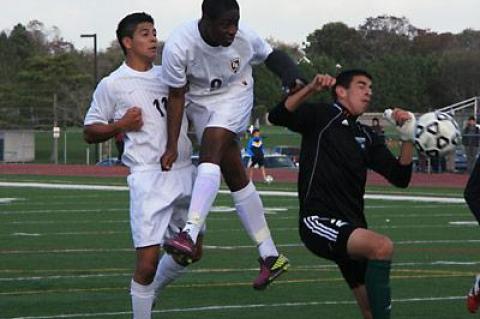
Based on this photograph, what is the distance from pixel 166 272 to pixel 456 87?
247ft

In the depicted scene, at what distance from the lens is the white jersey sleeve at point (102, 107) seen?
31.5ft

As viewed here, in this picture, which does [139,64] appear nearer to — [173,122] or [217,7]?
[173,122]

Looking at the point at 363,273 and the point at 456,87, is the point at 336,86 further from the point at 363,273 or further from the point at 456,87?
the point at 456,87

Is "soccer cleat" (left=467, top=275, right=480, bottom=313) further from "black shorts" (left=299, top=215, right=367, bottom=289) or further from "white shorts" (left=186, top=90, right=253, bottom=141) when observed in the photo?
"white shorts" (left=186, top=90, right=253, bottom=141)

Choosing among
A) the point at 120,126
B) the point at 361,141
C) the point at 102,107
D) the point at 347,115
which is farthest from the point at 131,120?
the point at 361,141

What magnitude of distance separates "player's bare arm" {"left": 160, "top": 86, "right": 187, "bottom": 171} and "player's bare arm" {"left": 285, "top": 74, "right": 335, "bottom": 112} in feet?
2.39

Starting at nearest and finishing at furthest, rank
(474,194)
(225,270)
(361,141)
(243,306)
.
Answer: (361,141)
(474,194)
(243,306)
(225,270)

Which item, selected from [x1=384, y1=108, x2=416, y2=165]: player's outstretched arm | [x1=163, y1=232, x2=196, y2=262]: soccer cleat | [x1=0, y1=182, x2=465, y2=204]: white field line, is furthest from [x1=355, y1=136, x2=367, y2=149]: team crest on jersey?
[x1=0, y1=182, x2=465, y2=204]: white field line

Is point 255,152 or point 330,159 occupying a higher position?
point 330,159

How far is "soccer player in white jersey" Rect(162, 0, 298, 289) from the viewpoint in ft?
29.8

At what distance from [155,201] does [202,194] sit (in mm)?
356

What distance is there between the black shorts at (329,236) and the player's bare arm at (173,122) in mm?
997

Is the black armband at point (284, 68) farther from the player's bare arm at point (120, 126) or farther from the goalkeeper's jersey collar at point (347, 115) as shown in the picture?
the player's bare arm at point (120, 126)

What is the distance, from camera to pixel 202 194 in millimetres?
9242
